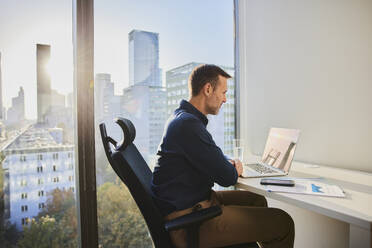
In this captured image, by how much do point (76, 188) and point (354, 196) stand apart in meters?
1.56

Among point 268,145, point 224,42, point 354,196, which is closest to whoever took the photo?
point 354,196

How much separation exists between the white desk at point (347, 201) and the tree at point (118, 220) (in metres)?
0.93

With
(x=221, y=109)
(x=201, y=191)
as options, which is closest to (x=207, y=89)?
(x=201, y=191)

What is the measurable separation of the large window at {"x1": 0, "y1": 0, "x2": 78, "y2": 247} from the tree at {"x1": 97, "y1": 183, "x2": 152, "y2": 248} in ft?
0.57

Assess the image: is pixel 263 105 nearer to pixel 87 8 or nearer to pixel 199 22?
pixel 199 22

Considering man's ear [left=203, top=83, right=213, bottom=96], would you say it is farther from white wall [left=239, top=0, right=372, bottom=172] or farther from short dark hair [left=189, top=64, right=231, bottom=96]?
white wall [left=239, top=0, right=372, bottom=172]

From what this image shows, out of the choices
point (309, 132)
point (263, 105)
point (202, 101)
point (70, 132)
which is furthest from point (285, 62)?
point (70, 132)

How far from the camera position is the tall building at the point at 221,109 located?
6.64 ft

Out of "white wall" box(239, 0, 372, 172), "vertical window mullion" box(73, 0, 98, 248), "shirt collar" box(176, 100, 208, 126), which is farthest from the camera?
"vertical window mullion" box(73, 0, 98, 248)

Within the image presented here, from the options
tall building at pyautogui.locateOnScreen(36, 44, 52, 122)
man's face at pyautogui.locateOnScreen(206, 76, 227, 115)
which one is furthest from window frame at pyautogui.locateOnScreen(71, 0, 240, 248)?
man's face at pyautogui.locateOnScreen(206, 76, 227, 115)

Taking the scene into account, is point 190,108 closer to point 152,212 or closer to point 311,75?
point 152,212

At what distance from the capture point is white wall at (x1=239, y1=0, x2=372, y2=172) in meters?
1.52

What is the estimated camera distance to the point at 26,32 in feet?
5.20

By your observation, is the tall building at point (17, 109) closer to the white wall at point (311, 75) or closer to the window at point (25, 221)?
the window at point (25, 221)
